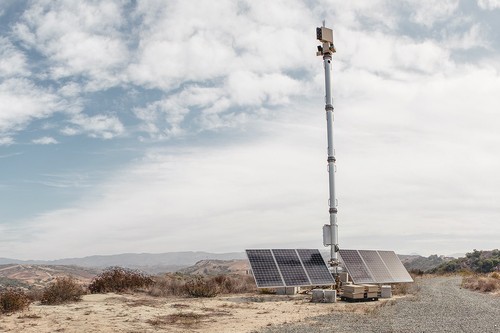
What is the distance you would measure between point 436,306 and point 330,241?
990 cm

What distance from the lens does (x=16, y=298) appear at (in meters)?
19.9

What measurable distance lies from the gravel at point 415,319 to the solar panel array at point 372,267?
11.8 feet

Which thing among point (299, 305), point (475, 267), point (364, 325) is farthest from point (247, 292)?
point (475, 267)

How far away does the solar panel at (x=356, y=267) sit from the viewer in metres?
28.1

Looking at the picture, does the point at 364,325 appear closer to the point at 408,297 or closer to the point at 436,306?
the point at 436,306

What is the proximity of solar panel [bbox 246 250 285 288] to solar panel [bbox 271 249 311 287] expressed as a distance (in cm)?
39

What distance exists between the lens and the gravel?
16203 mm

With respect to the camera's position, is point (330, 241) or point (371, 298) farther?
point (330, 241)

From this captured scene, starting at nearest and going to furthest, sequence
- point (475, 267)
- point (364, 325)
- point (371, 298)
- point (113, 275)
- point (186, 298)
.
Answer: point (364, 325) → point (371, 298) → point (186, 298) → point (113, 275) → point (475, 267)

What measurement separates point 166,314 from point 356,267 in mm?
13394

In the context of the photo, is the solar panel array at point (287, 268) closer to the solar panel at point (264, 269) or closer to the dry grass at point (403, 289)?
the solar panel at point (264, 269)

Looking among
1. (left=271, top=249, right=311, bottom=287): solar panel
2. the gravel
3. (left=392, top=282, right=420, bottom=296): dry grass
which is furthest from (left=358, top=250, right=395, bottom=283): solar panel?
(left=271, top=249, right=311, bottom=287): solar panel

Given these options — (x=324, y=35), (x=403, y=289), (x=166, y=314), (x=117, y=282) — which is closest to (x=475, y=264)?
(x=403, y=289)

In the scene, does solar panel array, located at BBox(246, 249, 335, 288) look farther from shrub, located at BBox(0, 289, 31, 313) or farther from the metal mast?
shrub, located at BBox(0, 289, 31, 313)
